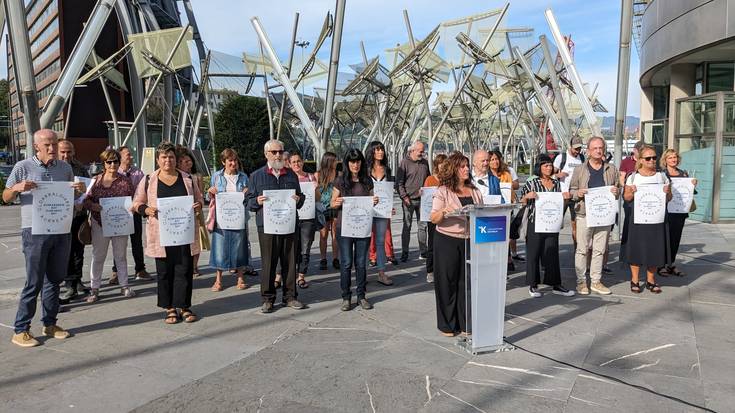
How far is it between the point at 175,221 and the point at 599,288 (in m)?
5.35

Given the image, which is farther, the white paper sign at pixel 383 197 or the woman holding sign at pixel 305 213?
the woman holding sign at pixel 305 213

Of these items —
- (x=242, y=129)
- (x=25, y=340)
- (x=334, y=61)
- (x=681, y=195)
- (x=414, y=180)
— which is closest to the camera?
(x=25, y=340)

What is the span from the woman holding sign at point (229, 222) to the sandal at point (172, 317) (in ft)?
4.95

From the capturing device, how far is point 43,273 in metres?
5.38

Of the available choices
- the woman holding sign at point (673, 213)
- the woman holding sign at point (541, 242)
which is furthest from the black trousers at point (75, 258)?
the woman holding sign at point (673, 213)

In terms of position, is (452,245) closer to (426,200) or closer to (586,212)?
(426,200)

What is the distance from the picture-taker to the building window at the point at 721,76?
808 inches

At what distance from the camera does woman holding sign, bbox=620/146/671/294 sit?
735 centimetres

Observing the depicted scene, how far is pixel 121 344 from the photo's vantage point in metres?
5.39

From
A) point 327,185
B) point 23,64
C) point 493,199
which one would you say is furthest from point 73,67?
point 493,199

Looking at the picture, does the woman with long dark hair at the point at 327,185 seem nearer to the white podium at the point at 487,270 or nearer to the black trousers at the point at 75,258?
the black trousers at the point at 75,258

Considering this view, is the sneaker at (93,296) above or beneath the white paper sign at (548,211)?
beneath

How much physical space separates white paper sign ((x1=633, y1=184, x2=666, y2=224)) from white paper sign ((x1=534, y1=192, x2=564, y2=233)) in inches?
45.4

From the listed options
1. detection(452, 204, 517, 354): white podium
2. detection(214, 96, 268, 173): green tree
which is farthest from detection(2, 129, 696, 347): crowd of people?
detection(214, 96, 268, 173): green tree
